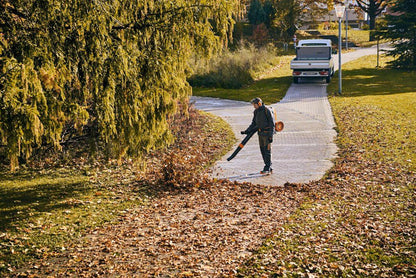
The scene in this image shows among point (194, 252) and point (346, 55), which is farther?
point (346, 55)

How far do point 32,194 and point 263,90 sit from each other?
17.9m

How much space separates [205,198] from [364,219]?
3196 millimetres

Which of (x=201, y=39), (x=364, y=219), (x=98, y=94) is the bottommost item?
(x=364, y=219)

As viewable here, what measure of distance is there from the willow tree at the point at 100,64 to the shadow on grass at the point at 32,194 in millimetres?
1715

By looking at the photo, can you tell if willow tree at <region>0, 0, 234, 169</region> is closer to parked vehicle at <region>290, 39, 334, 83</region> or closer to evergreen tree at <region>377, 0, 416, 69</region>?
parked vehicle at <region>290, 39, 334, 83</region>

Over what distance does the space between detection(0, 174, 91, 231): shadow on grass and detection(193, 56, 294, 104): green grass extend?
1330 cm

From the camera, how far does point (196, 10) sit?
28.4 feet

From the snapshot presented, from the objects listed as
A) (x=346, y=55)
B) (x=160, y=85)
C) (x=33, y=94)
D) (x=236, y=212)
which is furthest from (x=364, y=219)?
(x=346, y=55)

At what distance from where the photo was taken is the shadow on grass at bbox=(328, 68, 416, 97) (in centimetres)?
2609

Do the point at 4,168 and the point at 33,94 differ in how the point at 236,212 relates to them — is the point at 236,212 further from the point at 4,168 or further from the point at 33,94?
the point at 4,168

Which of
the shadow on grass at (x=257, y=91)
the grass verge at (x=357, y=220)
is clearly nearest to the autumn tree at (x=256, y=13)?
the shadow on grass at (x=257, y=91)

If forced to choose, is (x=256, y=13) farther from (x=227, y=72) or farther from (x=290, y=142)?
(x=290, y=142)

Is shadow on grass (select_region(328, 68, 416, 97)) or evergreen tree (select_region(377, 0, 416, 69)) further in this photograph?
evergreen tree (select_region(377, 0, 416, 69))

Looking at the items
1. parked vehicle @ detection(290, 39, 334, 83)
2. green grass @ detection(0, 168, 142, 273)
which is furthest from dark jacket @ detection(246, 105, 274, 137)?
parked vehicle @ detection(290, 39, 334, 83)
